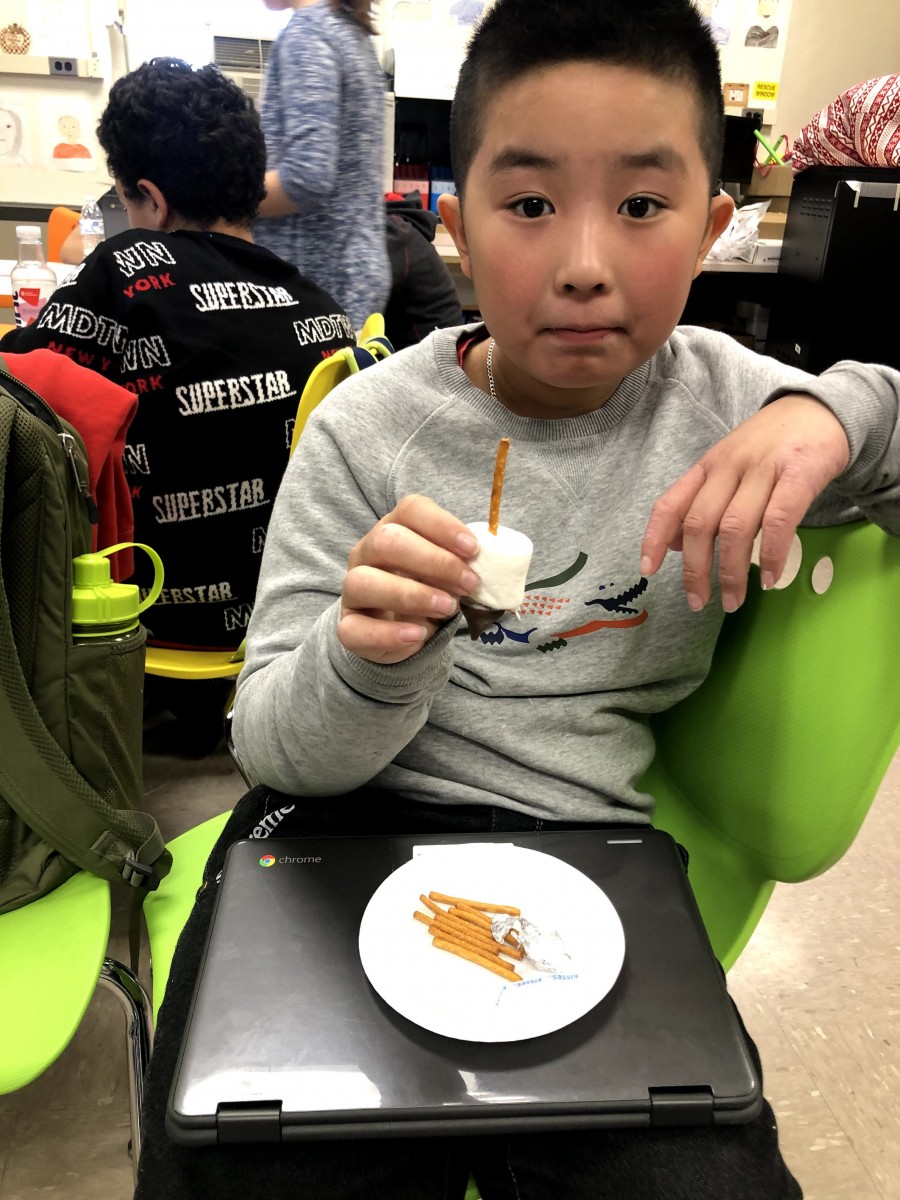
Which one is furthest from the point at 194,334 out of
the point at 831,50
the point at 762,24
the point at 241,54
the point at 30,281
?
the point at 831,50

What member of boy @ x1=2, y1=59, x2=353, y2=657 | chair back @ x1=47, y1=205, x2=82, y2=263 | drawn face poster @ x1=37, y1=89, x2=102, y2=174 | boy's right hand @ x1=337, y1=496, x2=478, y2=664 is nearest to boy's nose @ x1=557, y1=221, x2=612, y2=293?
boy's right hand @ x1=337, y1=496, x2=478, y2=664

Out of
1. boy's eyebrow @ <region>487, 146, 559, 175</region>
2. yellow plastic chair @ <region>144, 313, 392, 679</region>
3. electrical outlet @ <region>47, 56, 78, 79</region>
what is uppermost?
electrical outlet @ <region>47, 56, 78, 79</region>

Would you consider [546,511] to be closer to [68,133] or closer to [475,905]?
[475,905]

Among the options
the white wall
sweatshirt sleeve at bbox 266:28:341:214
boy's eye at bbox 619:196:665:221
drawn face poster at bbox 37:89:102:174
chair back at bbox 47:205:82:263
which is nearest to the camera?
boy's eye at bbox 619:196:665:221

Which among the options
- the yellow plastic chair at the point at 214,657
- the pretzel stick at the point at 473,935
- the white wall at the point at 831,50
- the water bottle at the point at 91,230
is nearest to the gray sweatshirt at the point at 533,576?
the pretzel stick at the point at 473,935

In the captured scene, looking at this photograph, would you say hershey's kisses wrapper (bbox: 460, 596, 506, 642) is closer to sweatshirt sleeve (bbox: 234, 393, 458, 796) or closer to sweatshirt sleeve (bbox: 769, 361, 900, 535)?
sweatshirt sleeve (bbox: 234, 393, 458, 796)

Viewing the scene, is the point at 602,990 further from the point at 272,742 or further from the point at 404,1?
the point at 404,1

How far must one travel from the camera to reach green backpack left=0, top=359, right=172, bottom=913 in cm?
91

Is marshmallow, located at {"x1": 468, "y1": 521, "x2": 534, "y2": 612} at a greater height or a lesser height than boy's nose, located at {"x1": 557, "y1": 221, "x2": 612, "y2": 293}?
lesser

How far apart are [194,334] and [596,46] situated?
3.14ft

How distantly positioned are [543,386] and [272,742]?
16.8 inches

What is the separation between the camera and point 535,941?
63cm

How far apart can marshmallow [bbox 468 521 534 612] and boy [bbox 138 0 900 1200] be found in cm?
2

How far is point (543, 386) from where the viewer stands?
91 cm
